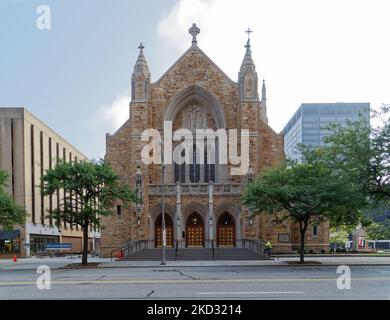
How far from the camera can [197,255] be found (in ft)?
119

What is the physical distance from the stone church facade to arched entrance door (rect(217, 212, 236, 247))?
0.08m

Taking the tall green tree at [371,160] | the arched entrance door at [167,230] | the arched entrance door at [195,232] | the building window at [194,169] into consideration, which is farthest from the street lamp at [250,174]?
the tall green tree at [371,160]

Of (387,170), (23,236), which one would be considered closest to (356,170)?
(387,170)

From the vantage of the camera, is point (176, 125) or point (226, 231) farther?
point (176, 125)

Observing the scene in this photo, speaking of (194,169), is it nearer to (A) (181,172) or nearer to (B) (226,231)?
(A) (181,172)

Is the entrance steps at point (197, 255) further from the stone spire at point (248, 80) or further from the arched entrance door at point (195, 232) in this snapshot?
the stone spire at point (248, 80)

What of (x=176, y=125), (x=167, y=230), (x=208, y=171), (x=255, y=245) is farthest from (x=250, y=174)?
(x=167, y=230)

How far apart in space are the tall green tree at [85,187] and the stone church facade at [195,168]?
8.90 m

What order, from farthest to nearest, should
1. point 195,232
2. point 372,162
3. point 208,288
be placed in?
point 195,232
point 372,162
point 208,288

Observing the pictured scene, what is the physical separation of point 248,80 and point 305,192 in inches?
606

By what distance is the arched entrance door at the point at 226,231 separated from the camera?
4225cm

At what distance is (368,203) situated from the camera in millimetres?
25797

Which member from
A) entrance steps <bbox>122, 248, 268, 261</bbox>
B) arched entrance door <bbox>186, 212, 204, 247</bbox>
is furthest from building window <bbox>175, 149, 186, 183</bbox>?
entrance steps <bbox>122, 248, 268, 261</bbox>
